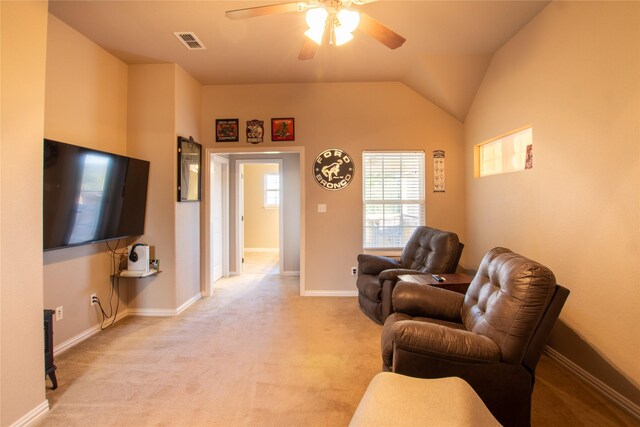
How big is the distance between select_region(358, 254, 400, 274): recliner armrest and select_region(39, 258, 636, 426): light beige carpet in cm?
50

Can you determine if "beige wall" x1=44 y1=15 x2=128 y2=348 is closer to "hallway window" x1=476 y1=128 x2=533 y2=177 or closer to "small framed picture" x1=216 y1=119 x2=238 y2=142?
"small framed picture" x1=216 y1=119 x2=238 y2=142

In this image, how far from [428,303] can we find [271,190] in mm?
6065

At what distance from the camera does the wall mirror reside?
3.70 m

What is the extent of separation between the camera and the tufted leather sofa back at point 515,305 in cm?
156

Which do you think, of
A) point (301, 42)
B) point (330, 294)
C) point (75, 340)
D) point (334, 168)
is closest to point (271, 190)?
point (334, 168)

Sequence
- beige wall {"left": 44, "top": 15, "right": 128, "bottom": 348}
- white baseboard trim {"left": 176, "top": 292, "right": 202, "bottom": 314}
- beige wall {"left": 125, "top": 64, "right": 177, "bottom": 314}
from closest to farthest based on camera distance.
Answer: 1. beige wall {"left": 44, "top": 15, "right": 128, "bottom": 348}
2. beige wall {"left": 125, "top": 64, "right": 177, "bottom": 314}
3. white baseboard trim {"left": 176, "top": 292, "right": 202, "bottom": 314}

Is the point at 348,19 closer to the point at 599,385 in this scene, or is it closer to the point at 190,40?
the point at 190,40

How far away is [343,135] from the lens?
14.0 ft

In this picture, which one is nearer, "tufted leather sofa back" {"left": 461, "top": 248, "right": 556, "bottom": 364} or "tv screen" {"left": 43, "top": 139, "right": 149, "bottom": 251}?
"tufted leather sofa back" {"left": 461, "top": 248, "right": 556, "bottom": 364}

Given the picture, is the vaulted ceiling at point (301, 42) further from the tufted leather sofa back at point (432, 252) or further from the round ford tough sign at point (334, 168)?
the tufted leather sofa back at point (432, 252)

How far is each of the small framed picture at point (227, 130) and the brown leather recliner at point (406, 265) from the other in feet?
7.64

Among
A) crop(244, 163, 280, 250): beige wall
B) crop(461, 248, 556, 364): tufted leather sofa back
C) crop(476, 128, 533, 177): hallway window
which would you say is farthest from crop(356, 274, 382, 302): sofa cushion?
crop(244, 163, 280, 250): beige wall

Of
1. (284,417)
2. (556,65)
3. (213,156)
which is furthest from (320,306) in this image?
(556,65)

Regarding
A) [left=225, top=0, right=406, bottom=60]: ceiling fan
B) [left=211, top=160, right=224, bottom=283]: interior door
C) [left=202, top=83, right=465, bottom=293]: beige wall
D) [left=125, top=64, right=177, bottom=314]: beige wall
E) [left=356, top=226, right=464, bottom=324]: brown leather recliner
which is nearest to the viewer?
[left=225, top=0, right=406, bottom=60]: ceiling fan
